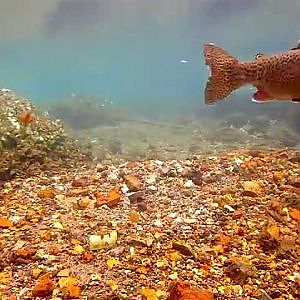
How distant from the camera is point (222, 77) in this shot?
375cm

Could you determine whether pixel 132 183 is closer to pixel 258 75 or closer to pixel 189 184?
pixel 189 184

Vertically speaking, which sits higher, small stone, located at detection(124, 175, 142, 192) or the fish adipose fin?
the fish adipose fin

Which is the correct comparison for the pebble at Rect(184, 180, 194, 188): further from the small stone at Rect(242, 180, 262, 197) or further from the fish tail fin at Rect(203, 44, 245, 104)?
the fish tail fin at Rect(203, 44, 245, 104)

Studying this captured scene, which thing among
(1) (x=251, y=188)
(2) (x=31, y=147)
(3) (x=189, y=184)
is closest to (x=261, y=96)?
(1) (x=251, y=188)

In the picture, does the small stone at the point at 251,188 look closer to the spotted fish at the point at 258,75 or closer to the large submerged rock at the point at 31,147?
the spotted fish at the point at 258,75

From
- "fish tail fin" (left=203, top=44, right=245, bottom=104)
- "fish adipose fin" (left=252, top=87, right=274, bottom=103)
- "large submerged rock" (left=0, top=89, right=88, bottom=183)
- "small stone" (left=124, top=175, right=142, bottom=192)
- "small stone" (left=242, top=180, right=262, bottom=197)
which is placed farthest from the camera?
"large submerged rock" (left=0, top=89, right=88, bottom=183)

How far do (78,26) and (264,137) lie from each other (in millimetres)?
33453

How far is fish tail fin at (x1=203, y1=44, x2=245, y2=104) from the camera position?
12.2ft

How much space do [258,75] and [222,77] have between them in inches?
13.2

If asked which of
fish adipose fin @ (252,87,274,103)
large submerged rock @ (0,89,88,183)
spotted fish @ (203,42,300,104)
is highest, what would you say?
spotted fish @ (203,42,300,104)

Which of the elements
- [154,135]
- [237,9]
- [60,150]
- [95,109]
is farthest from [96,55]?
[60,150]

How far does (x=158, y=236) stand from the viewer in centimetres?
371

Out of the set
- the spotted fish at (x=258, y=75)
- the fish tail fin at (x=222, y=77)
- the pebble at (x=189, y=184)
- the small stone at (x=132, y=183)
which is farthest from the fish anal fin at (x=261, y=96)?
the small stone at (x=132, y=183)

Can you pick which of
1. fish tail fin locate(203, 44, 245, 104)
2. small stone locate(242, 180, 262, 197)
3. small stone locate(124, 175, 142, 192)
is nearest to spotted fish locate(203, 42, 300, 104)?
fish tail fin locate(203, 44, 245, 104)
